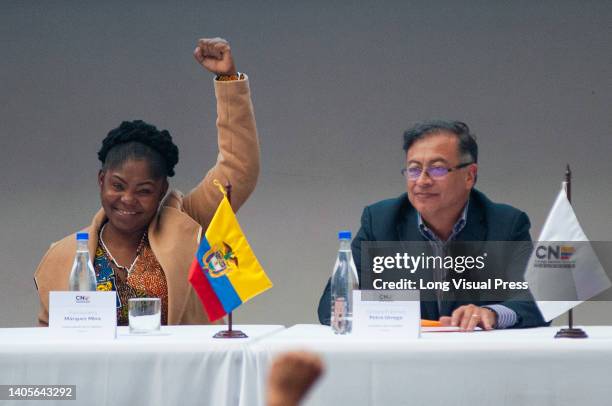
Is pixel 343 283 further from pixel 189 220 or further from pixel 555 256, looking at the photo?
pixel 189 220

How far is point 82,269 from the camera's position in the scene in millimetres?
2607

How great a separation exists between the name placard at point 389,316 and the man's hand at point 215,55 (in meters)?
1.32

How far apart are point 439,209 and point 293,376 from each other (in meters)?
2.67

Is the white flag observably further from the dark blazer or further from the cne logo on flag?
the cne logo on flag

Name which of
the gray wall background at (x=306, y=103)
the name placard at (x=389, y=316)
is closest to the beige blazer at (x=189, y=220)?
the name placard at (x=389, y=316)

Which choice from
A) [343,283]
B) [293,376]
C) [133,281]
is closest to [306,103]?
[133,281]

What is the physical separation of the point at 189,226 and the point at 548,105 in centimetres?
244

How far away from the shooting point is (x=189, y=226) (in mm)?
3193

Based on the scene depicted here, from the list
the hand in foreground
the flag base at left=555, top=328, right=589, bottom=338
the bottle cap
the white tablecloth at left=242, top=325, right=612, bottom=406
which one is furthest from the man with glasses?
the hand in foreground

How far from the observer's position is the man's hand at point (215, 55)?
124 inches

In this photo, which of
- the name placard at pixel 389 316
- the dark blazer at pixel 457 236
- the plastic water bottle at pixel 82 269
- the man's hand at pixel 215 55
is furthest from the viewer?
the man's hand at pixel 215 55

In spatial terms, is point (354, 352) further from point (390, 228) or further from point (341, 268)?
point (390, 228)

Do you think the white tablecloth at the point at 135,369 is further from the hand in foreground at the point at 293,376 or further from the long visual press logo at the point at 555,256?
the hand in foreground at the point at 293,376

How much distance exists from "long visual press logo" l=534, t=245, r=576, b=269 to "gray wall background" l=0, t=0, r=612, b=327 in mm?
2590
